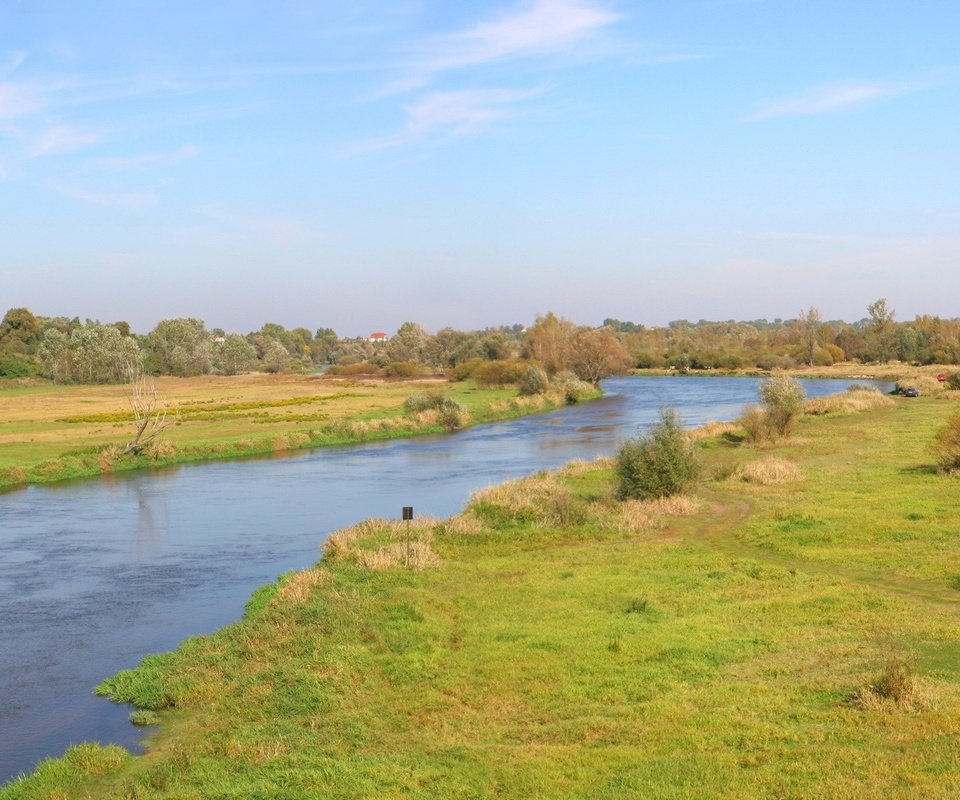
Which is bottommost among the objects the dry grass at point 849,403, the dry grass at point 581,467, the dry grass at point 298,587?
the dry grass at point 298,587

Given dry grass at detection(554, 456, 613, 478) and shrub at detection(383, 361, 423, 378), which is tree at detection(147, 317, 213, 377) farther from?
dry grass at detection(554, 456, 613, 478)

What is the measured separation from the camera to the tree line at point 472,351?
318 feet

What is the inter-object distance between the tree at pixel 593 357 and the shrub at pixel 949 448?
64397 mm

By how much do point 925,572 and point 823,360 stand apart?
382 feet

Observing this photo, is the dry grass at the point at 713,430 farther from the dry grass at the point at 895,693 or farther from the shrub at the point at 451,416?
the dry grass at the point at 895,693

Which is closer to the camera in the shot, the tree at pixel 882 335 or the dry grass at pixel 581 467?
the dry grass at pixel 581 467

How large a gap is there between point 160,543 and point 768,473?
725 inches

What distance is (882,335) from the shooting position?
123 metres

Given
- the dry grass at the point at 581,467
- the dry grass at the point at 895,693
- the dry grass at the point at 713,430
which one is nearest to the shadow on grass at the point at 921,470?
the dry grass at the point at 581,467

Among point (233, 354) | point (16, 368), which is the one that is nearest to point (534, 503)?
Result: point (16, 368)

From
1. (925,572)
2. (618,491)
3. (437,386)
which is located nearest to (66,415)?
(437,386)

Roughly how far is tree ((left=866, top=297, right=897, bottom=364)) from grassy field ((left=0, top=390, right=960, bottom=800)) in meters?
109

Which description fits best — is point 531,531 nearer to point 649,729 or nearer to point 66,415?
point 649,729

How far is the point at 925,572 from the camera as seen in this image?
55.2ft
